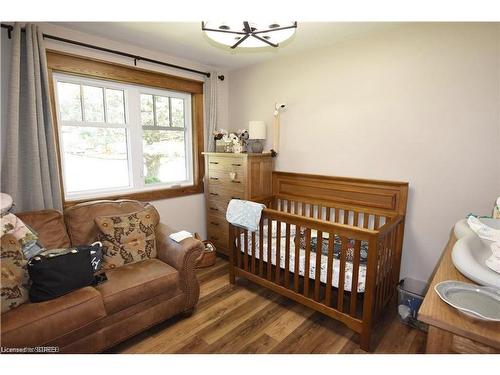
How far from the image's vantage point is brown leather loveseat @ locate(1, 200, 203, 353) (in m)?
1.43

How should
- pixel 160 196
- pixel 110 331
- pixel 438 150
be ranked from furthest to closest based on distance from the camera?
pixel 160 196, pixel 438 150, pixel 110 331

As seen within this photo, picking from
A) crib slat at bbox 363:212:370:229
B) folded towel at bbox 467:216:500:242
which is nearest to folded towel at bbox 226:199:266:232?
crib slat at bbox 363:212:370:229

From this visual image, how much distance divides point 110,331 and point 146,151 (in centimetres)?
197

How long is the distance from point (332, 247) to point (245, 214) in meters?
0.83

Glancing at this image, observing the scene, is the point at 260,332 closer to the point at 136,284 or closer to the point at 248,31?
the point at 136,284

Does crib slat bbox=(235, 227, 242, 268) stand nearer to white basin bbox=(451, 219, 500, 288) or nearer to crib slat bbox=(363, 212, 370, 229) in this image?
crib slat bbox=(363, 212, 370, 229)

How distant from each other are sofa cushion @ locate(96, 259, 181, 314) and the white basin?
1.71m

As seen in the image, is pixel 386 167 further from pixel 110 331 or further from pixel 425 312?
pixel 110 331

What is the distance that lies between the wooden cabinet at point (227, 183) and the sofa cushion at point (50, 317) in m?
1.68

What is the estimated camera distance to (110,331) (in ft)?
5.51

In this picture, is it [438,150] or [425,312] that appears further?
[438,150]

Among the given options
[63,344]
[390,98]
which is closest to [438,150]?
[390,98]

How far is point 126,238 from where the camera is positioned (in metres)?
2.09

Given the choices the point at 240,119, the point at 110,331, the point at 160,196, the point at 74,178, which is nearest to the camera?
the point at 110,331
